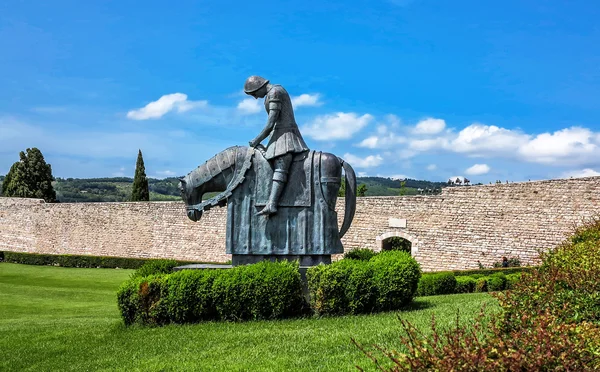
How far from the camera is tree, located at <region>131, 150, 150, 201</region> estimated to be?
37906 millimetres

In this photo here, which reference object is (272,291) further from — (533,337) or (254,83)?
(533,337)

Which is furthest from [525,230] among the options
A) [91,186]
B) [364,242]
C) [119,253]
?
[91,186]

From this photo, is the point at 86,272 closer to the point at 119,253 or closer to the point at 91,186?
the point at 119,253

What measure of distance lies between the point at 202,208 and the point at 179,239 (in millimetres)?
20483

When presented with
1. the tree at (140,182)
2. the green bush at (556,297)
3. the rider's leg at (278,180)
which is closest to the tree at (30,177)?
the tree at (140,182)

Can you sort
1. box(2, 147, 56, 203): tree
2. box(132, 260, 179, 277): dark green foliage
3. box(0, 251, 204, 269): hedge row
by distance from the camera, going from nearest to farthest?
box(132, 260, 179, 277): dark green foliage, box(0, 251, 204, 269): hedge row, box(2, 147, 56, 203): tree

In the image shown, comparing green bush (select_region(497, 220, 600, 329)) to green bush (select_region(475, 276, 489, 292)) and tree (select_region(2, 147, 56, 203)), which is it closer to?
green bush (select_region(475, 276, 489, 292))

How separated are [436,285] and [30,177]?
37.3m

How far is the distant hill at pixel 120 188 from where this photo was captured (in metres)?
64.5

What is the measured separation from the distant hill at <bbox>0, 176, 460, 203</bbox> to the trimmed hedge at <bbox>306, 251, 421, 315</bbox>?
51.9 meters

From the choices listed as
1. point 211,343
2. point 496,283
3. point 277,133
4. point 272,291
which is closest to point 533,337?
point 211,343

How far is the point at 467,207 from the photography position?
865 inches

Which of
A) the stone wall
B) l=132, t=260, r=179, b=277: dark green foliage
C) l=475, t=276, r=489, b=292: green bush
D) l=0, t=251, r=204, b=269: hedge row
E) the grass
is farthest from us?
l=0, t=251, r=204, b=269: hedge row

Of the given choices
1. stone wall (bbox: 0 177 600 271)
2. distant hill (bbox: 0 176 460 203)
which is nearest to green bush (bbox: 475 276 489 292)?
stone wall (bbox: 0 177 600 271)
